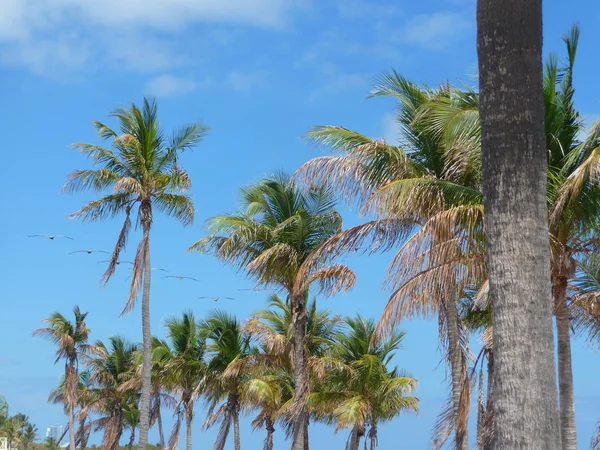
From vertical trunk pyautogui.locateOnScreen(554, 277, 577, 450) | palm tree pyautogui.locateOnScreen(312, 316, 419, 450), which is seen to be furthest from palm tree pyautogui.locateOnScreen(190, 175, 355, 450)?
vertical trunk pyautogui.locateOnScreen(554, 277, 577, 450)

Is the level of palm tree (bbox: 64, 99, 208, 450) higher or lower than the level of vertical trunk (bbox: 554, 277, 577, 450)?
higher

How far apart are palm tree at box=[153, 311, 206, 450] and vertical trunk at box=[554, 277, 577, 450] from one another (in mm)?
24631

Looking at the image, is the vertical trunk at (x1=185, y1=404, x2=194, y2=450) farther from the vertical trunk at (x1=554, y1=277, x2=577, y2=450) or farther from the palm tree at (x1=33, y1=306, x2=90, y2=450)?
the vertical trunk at (x1=554, y1=277, x2=577, y2=450)

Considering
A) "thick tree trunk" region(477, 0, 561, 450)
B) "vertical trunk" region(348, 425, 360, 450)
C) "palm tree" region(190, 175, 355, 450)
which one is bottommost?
"thick tree trunk" region(477, 0, 561, 450)

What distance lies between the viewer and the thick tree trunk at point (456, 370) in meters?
17.5

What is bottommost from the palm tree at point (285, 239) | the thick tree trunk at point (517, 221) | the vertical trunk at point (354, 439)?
the thick tree trunk at point (517, 221)

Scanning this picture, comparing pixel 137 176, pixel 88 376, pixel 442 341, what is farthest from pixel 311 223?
pixel 88 376

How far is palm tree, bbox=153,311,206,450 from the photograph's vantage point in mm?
39125

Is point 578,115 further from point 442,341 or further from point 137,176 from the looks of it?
point 137,176

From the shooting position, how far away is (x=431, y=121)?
17.3 meters

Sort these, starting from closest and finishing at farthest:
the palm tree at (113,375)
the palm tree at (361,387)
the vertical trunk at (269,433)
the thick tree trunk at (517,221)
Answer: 1. the thick tree trunk at (517,221)
2. the palm tree at (361,387)
3. the vertical trunk at (269,433)
4. the palm tree at (113,375)

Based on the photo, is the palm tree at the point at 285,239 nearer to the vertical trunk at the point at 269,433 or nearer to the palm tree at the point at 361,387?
the palm tree at the point at 361,387

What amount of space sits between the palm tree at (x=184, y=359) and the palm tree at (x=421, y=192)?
835 inches

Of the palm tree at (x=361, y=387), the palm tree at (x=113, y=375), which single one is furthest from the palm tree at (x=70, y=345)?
the palm tree at (x=361, y=387)
